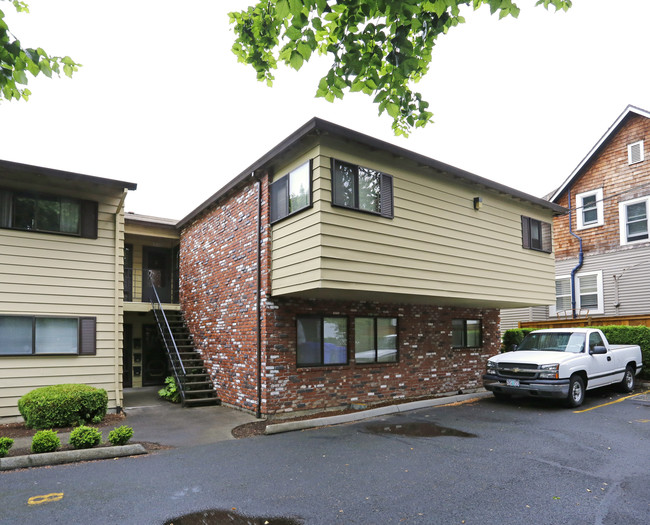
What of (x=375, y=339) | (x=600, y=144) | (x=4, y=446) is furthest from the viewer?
(x=600, y=144)

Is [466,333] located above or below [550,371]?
above

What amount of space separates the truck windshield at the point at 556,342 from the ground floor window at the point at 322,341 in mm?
4749

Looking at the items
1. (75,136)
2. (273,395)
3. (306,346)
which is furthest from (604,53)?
(75,136)

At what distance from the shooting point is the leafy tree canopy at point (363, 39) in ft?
14.6

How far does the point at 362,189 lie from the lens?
33.0 ft

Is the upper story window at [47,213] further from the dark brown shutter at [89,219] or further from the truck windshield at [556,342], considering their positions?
the truck windshield at [556,342]

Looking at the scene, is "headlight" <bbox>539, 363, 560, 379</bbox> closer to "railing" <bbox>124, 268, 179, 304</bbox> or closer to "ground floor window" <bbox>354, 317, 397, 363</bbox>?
"ground floor window" <bbox>354, 317, 397, 363</bbox>

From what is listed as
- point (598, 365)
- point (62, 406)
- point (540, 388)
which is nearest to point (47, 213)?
point (62, 406)

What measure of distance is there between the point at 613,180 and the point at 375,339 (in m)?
13.4

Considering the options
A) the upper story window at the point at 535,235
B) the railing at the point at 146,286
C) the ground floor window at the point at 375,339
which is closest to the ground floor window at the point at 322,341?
the ground floor window at the point at 375,339

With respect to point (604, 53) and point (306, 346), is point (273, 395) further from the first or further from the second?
point (604, 53)

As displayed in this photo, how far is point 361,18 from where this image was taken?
4.84 metres

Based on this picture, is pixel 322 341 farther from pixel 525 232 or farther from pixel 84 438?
pixel 525 232

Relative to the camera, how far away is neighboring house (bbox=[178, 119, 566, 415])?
9680 mm
